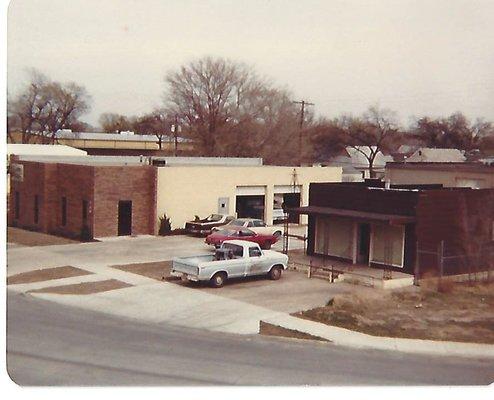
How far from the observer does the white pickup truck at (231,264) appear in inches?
199

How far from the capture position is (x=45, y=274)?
467cm

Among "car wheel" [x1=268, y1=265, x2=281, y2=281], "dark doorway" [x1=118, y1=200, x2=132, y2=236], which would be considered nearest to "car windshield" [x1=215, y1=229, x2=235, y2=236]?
"car wheel" [x1=268, y1=265, x2=281, y2=281]

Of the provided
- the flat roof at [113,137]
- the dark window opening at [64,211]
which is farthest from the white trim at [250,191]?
the dark window opening at [64,211]

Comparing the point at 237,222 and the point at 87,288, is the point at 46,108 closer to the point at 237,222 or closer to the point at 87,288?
the point at 87,288

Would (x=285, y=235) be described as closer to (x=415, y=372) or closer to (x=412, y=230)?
(x=412, y=230)

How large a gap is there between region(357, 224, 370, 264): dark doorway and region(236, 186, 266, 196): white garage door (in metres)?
0.82

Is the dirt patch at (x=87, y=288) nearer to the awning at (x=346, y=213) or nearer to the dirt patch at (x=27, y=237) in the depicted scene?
the dirt patch at (x=27, y=237)

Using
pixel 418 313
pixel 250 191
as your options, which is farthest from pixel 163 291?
pixel 418 313

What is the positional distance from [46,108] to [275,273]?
6.50ft

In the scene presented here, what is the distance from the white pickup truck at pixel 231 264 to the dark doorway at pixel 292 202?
29 cm

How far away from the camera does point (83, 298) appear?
4.75 metres
